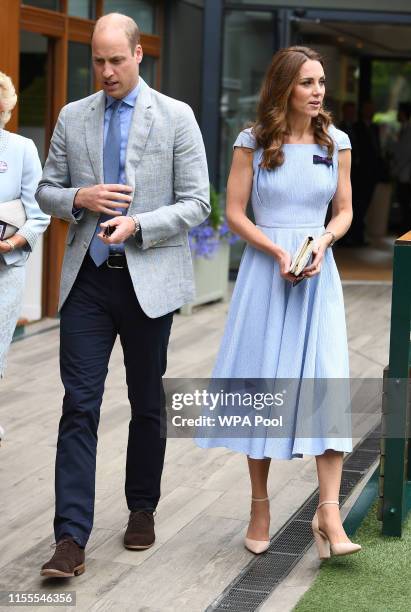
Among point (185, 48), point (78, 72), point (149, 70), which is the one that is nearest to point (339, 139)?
point (78, 72)

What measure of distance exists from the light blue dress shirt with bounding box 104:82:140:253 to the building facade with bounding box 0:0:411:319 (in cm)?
418

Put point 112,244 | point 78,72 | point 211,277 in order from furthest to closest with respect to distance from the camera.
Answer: point 211,277 < point 78,72 < point 112,244

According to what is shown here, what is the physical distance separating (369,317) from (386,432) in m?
5.75

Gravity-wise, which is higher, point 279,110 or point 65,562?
point 279,110

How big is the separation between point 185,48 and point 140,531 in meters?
7.99

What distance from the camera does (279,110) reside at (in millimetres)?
A: 4129

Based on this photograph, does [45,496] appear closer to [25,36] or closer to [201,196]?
[201,196]

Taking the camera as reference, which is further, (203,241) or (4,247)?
(203,241)

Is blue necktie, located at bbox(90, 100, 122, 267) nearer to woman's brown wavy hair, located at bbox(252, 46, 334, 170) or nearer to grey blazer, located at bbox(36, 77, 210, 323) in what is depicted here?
grey blazer, located at bbox(36, 77, 210, 323)

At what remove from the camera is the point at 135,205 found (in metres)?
4.09

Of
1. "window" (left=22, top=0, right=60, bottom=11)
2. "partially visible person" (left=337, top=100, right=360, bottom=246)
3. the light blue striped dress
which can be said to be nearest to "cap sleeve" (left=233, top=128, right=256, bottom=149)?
the light blue striped dress

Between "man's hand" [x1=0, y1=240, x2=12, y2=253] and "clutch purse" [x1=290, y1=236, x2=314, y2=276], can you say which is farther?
"man's hand" [x1=0, y1=240, x2=12, y2=253]

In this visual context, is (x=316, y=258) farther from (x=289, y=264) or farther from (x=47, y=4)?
(x=47, y=4)

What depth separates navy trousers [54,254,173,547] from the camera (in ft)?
13.2
